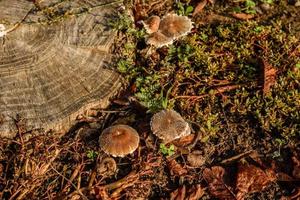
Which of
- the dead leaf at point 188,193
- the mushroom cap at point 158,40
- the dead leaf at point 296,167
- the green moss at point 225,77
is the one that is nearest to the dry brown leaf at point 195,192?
the dead leaf at point 188,193

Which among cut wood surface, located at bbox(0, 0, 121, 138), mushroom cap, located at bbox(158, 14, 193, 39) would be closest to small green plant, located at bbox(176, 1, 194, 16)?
mushroom cap, located at bbox(158, 14, 193, 39)

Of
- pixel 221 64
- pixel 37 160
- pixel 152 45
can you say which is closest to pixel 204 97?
pixel 221 64

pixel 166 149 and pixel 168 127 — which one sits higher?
pixel 168 127

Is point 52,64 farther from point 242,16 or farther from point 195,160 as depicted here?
point 242,16

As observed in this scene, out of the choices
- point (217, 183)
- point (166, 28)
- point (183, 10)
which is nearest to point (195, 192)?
point (217, 183)

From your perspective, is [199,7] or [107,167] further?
[199,7]

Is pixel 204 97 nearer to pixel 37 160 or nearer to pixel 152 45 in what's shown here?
pixel 152 45

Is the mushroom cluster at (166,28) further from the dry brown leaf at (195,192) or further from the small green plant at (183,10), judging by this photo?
the dry brown leaf at (195,192)
